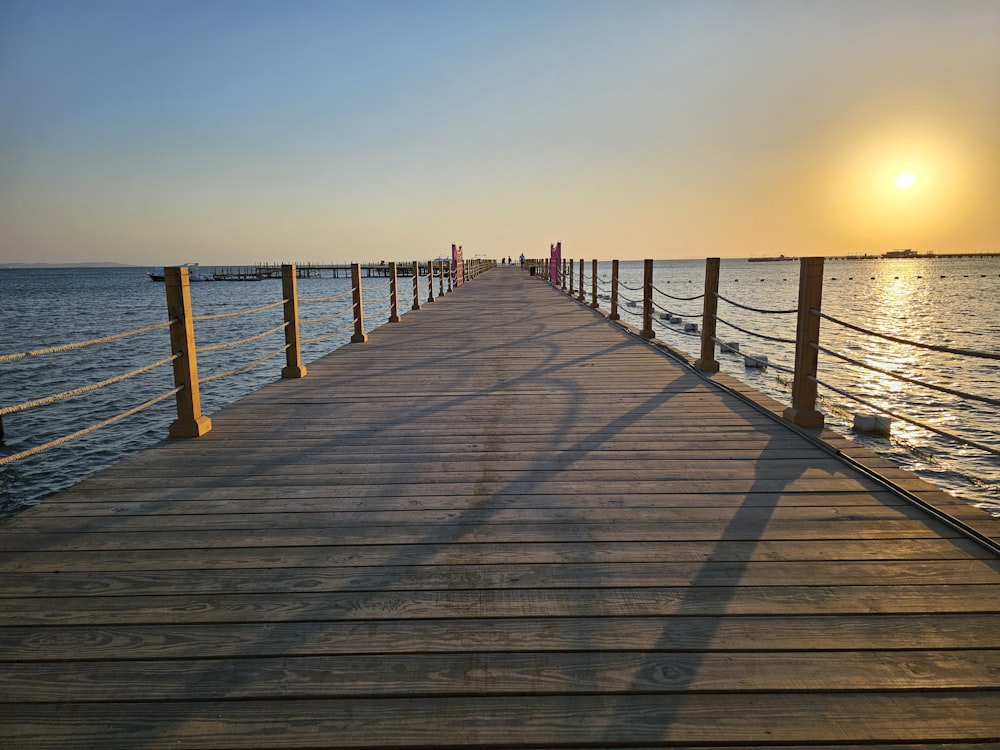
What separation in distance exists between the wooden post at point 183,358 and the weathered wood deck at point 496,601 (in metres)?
0.37

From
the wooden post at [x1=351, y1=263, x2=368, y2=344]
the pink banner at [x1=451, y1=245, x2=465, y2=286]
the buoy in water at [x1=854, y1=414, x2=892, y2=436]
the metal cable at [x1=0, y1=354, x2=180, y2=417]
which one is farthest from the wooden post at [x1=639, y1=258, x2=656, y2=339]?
the pink banner at [x1=451, y1=245, x2=465, y2=286]

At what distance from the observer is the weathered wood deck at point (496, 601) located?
155 cm

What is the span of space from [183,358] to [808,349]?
14.8 ft

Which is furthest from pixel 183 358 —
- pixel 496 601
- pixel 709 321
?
pixel 709 321

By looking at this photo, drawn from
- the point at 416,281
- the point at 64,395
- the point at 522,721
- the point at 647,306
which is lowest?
the point at 522,721

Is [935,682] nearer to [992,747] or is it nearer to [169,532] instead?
→ [992,747]

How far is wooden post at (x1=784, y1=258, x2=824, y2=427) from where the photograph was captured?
4152 mm

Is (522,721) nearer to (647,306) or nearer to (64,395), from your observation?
(64,395)

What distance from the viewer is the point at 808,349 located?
13.7 ft

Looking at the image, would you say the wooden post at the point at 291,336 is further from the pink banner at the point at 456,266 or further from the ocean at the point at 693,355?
the pink banner at the point at 456,266

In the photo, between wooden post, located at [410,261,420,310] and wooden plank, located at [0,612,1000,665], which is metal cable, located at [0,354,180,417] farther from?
wooden post, located at [410,261,420,310]

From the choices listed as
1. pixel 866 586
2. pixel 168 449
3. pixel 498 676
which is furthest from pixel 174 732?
pixel 168 449

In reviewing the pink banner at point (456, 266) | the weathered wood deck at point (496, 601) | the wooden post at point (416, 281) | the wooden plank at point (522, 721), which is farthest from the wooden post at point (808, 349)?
the pink banner at point (456, 266)

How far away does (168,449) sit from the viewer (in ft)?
12.8
